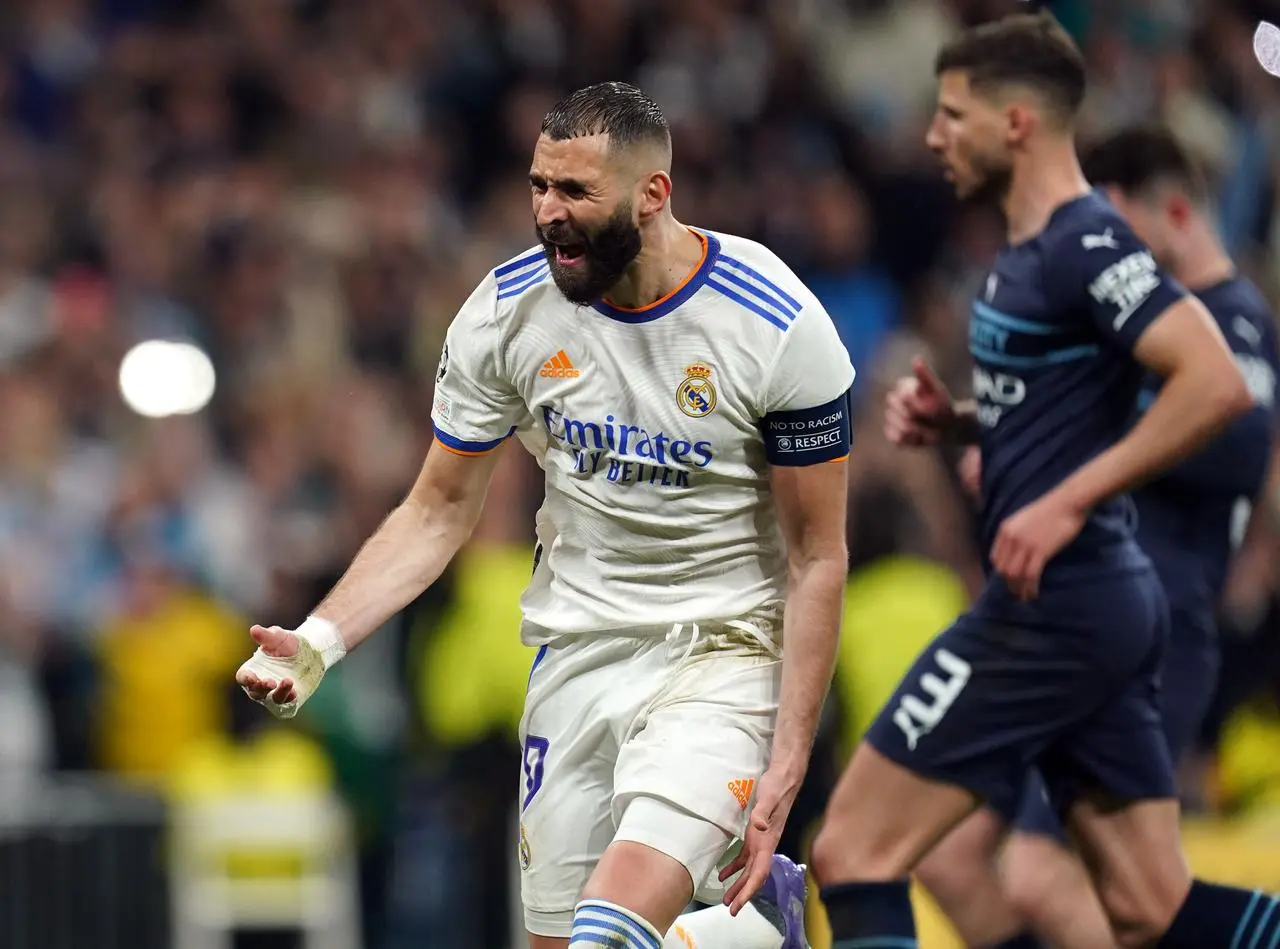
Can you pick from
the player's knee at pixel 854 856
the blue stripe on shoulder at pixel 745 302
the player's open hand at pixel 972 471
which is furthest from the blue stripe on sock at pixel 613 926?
the player's open hand at pixel 972 471

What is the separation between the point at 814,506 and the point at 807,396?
0.24 meters

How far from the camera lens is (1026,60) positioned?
17.8 feet

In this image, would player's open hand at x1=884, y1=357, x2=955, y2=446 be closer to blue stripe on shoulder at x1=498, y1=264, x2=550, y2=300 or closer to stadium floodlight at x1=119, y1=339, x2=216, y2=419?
blue stripe on shoulder at x1=498, y1=264, x2=550, y2=300

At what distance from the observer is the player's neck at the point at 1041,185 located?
210 inches

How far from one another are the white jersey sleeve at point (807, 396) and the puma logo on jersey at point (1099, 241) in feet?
2.85

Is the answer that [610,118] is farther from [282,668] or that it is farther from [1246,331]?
[1246,331]

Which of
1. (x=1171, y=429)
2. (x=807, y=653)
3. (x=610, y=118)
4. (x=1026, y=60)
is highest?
(x=1026, y=60)

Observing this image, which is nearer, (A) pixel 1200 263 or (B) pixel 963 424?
(B) pixel 963 424

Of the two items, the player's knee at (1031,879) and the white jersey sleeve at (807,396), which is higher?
the white jersey sleeve at (807,396)

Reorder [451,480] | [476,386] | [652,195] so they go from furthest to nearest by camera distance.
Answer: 1. [451,480]
2. [476,386]
3. [652,195]

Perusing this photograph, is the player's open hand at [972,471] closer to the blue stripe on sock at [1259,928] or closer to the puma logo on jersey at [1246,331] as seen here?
the puma logo on jersey at [1246,331]

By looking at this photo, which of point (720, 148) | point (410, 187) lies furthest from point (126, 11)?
point (720, 148)

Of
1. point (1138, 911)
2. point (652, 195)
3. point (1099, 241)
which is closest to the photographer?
point (652, 195)

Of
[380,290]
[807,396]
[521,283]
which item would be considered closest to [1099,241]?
[807,396]
